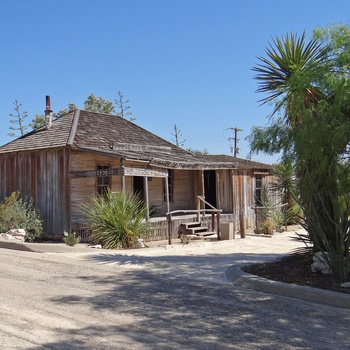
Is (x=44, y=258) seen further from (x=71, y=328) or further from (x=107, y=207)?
(x=71, y=328)

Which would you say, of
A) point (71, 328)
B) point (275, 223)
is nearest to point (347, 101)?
point (71, 328)

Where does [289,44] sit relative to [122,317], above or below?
above

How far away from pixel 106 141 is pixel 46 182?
2.83 metres

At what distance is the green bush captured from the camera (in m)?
14.2

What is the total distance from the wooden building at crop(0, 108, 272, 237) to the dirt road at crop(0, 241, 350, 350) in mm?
6251

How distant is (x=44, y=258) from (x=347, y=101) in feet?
23.8

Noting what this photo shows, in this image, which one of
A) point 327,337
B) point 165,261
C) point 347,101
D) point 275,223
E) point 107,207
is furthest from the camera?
point 275,223

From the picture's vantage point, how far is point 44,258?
1036 cm

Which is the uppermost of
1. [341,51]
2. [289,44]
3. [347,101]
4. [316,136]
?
[289,44]

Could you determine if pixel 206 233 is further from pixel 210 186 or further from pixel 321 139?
pixel 321 139

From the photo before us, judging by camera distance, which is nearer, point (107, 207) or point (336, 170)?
point (336, 170)

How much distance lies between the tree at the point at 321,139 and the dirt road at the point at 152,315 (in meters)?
1.95

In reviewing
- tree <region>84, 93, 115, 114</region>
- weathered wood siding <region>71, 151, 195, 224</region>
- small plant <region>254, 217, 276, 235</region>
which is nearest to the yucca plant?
weathered wood siding <region>71, 151, 195, 224</region>

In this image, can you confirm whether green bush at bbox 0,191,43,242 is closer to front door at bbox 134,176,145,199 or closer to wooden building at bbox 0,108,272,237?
wooden building at bbox 0,108,272,237
